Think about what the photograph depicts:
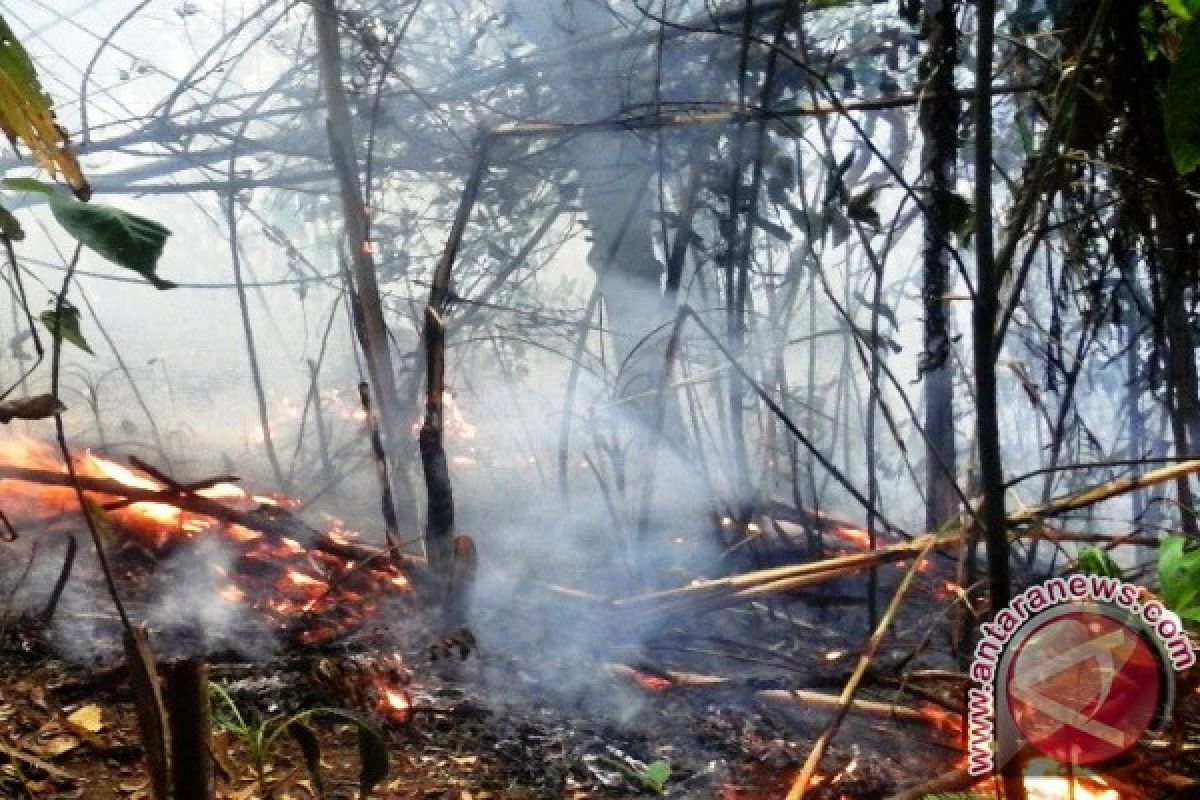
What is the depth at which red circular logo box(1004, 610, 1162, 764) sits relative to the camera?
1714mm

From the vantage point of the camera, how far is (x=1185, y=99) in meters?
1.44

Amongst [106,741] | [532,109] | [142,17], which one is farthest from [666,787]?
[142,17]

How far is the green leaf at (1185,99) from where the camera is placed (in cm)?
142

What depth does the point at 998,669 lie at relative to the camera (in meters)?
1.68

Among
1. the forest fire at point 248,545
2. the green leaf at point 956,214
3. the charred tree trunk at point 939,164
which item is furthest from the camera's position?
the forest fire at point 248,545

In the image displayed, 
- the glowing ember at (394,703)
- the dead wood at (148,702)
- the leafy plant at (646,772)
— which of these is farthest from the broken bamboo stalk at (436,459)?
the dead wood at (148,702)

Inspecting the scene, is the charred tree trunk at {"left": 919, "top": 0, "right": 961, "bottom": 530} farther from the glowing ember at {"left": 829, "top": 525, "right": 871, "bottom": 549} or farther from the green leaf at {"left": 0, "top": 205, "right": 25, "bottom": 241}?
the glowing ember at {"left": 829, "top": 525, "right": 871, "bottom": 549}

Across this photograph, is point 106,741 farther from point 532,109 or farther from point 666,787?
point 532,109

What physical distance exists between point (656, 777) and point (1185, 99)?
2119 mm

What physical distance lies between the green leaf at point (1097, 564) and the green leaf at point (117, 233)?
187 centimetres

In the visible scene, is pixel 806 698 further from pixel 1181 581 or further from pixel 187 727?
pixel 187 727

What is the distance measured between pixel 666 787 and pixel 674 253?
2.18m

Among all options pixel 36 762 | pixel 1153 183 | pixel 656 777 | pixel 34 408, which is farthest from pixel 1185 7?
pixel 36 762

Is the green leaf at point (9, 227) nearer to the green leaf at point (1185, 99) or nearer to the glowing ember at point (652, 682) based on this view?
the green leaf at point (1185, 99)
